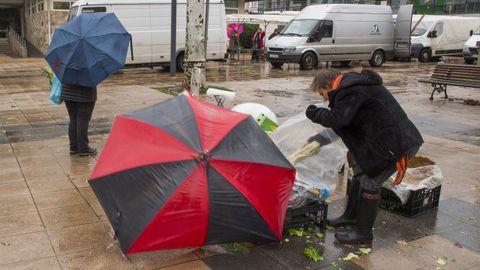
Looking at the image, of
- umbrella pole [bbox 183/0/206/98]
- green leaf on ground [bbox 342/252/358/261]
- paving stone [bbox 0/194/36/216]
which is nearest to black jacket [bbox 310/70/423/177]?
green leaf on ground [bbox 342/252/358/261]

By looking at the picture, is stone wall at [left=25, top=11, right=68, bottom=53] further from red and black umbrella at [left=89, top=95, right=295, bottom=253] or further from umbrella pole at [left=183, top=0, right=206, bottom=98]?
red and black umbrella at [left=89, top=95, right=295, bottom=253]

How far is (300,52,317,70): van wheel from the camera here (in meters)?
18.7

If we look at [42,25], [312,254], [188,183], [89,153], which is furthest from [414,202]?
[42,25]

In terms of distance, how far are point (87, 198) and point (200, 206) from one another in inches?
85.7

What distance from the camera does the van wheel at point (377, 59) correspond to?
838 inches

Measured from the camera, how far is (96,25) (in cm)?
580

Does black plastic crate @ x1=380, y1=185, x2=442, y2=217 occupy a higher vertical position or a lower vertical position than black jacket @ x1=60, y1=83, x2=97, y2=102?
lower

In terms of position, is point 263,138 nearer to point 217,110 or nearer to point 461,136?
Answer: point 217,110

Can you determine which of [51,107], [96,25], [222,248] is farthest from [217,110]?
[51,107]

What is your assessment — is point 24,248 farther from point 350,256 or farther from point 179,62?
point 179,62

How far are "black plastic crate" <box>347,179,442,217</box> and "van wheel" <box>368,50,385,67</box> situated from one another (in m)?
17.6

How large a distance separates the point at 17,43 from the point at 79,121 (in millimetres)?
27150

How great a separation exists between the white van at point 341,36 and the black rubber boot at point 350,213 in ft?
48.3

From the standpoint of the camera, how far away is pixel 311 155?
166 inches
